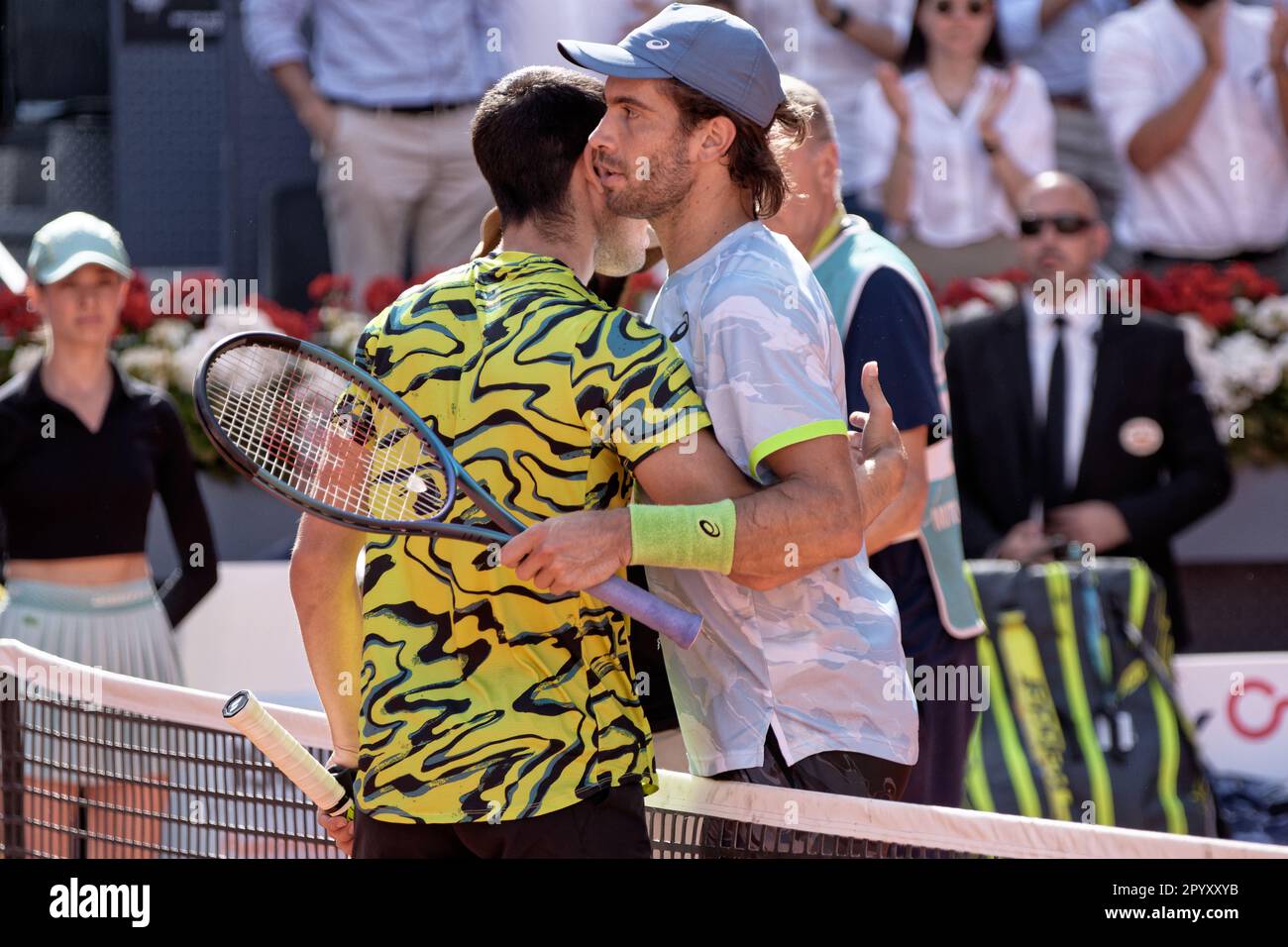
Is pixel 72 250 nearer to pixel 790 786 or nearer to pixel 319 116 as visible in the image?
pixel 319 116

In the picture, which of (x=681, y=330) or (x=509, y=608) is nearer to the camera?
(x=509, y=608)

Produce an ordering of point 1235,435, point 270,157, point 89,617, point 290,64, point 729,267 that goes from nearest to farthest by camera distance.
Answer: point 729,267
point 89,617
point 1235,435
point 290,64
point 270,157

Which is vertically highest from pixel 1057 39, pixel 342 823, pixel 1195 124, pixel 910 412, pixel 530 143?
pixel 1057 39

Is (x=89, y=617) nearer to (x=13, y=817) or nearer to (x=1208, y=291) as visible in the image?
(x=13, y=817)

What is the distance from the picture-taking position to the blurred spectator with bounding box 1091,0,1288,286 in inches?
291

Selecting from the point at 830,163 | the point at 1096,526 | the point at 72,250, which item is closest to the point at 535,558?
→ the point at 830,163

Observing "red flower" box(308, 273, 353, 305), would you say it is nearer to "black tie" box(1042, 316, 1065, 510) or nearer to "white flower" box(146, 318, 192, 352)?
"white flower" box(146, 318, 192, 352)

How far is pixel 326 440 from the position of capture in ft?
8.50

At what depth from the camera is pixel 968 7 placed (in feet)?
24.0

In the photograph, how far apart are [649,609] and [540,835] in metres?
0.31

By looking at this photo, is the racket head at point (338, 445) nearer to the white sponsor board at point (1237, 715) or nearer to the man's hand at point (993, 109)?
the white sponsor board at point (1237, 715)

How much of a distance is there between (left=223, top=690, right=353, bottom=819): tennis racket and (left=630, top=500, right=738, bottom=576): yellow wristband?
0.59m

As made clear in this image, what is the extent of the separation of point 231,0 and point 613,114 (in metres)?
5.88

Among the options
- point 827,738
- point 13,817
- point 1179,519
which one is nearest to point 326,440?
point 827,738
